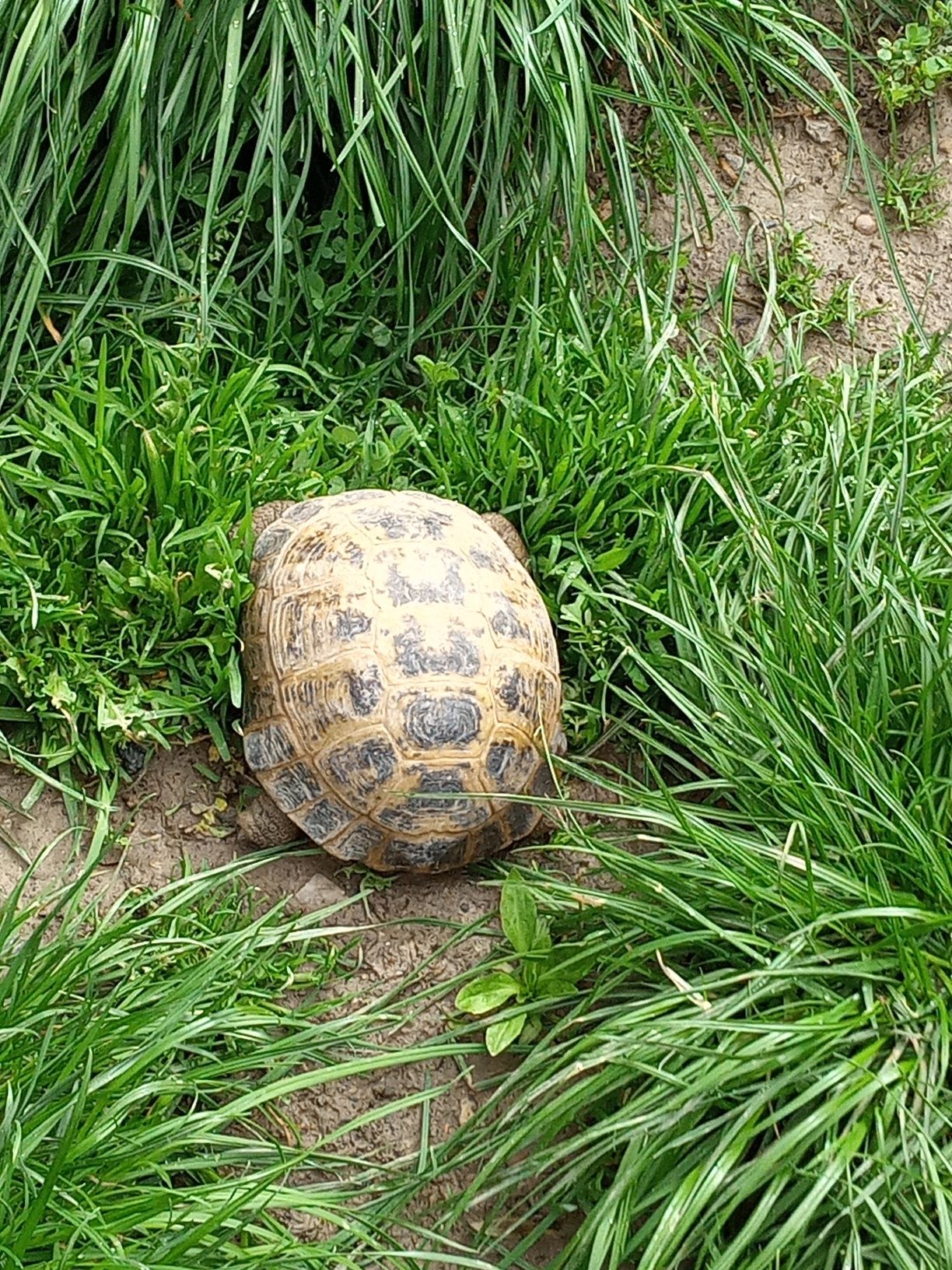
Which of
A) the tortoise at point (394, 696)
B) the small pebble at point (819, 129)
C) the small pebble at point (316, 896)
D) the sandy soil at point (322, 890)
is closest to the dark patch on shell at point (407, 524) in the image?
the tortoise at point (394, 696)

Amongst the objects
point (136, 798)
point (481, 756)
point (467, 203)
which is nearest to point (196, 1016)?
Answer: point (136, 798)

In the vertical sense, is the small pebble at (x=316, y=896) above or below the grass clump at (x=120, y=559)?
below

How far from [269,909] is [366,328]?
1.45 meters

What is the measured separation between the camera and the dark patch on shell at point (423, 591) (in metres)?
2.72

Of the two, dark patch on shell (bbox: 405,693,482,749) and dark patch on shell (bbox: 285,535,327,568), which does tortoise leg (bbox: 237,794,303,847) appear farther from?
dark patch on shell (bbox: 285,535,327,568)

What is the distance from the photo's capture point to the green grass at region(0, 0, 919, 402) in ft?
9.66

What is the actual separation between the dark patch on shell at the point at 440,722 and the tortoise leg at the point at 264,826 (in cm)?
34

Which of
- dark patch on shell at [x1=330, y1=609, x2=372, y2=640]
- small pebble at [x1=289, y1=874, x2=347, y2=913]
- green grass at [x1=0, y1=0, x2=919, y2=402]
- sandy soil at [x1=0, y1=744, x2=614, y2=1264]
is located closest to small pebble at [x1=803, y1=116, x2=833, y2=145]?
green grass at [x1=0, y1=0, x2=919, y2=402]

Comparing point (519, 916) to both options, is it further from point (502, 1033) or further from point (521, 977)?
point (502, 1033)

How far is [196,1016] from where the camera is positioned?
239 cm

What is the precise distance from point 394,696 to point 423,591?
9.2 inches

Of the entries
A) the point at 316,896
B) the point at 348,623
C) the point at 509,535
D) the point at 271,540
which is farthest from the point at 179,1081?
the point at 509,535

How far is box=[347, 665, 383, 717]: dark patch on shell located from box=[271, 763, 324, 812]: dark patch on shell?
174 millimetres

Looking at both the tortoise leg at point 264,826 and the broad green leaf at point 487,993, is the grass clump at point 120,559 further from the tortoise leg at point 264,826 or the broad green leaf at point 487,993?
the broad green leaf at point 487,993
